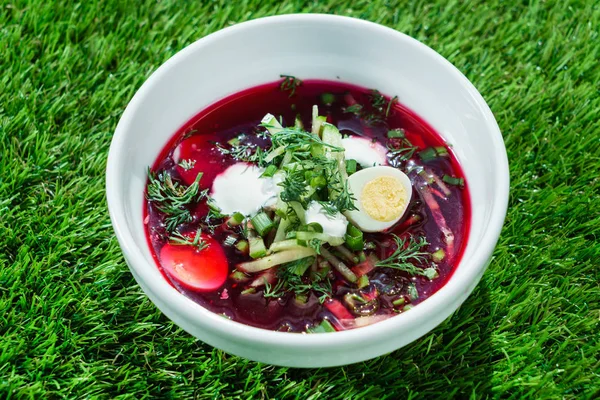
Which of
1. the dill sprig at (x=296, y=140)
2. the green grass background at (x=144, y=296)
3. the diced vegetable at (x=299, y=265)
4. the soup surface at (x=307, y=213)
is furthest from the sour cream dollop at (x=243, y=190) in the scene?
the green grass background at (x=144, y=296)

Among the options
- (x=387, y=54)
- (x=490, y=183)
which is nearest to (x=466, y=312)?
(x=490, y=183)

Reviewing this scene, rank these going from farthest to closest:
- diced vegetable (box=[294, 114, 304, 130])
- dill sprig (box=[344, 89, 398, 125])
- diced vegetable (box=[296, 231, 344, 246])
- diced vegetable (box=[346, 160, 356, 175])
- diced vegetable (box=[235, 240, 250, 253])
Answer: dill sprig (box=[344, 89, 398, 125]) < diced vegetable (box=[294, 114, 304, 130]) < diced vegetable (box=[346, 160, 356, 175]) < diced vegetable (box=[235, 240, 250, 253]) < diced vegetable (box=[296, 231, 344, 246])

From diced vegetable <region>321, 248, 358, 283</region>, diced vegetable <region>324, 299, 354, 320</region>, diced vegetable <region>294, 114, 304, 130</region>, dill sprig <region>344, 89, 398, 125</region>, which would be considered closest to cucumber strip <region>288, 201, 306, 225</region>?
diced vegetable <region>321, 248, 358, 283</region>

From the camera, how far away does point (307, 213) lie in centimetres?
198

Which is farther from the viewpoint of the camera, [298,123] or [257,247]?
[298,123]

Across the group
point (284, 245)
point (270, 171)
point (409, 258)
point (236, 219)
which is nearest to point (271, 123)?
point (270, 171)

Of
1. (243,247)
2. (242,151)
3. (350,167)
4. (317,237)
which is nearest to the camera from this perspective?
(317,237)

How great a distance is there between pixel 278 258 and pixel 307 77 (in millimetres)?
740

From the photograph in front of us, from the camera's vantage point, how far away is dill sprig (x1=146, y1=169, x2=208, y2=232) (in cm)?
208

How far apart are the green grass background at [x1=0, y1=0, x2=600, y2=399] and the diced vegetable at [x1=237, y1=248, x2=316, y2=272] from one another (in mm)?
347

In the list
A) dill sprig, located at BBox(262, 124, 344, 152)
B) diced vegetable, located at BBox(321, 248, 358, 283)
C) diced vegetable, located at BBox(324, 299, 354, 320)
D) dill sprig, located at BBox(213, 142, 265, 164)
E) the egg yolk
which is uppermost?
dill sprig, located at BBox(262, 124, 344, 152)

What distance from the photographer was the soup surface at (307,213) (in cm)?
197

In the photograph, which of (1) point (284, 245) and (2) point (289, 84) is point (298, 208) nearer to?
(1) point (284, 245)

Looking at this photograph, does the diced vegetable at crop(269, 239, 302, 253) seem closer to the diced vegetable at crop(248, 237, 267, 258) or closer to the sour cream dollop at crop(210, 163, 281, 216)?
the diced vegetable at crop(248, 237, 267, 258)
